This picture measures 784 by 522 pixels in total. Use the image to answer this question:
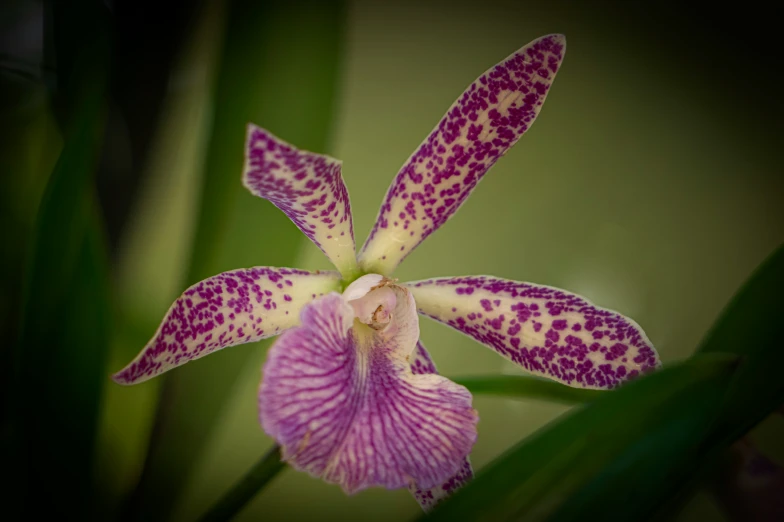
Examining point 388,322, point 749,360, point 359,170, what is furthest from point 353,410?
point 359,170

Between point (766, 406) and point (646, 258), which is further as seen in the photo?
point (646, 258)

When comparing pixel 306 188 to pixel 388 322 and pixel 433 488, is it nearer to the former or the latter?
pixel 388 322

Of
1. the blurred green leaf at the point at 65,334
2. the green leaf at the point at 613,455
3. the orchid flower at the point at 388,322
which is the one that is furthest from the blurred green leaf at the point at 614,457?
the blurred green leaf at the point at 65,334

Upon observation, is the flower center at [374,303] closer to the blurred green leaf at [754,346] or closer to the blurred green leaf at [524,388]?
the blurred green leaf at [524,388]

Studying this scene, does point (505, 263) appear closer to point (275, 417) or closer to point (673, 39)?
point (673, 39)

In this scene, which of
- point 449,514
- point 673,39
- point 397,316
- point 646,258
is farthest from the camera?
point 646,258

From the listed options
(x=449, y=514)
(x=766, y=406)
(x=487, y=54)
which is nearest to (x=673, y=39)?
(x=487, y=54)
